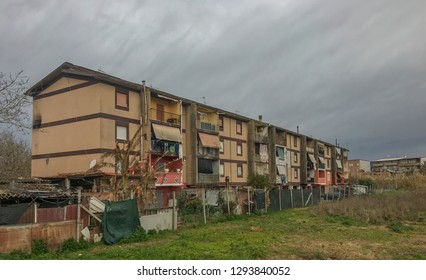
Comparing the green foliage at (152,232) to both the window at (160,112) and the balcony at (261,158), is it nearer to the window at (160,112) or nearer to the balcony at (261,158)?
the window at (160,112)

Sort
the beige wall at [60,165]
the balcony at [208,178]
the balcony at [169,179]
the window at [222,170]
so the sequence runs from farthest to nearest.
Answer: the window at [222,170], the balcony at [208,178], the balcony at [169,179], the beige wall at [60,165]

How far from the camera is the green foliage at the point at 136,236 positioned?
49.5 ft

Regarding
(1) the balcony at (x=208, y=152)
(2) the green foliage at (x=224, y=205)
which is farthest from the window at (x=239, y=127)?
(2) the green foliage at (x=224, y=205)

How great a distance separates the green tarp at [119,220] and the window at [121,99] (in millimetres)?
16258

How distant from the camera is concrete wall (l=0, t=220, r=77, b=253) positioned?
1178cm

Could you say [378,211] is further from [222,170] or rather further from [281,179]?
[281,179]

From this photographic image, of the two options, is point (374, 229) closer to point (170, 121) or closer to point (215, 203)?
point (215, 203)

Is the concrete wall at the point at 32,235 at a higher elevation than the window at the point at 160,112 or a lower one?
lower

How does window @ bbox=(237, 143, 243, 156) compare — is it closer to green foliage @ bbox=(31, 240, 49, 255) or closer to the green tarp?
the green tarp

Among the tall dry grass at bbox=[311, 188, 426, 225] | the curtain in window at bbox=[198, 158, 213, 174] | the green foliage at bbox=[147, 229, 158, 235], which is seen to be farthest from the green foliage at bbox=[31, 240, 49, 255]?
the curtain in window at bbox=[198, 158, 213, 174]

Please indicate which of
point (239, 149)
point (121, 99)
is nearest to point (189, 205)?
point (121, 99)

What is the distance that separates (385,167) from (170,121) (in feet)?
465

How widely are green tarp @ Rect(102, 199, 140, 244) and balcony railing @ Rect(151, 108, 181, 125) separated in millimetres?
19838

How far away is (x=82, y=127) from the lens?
30234 mm
